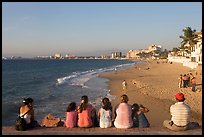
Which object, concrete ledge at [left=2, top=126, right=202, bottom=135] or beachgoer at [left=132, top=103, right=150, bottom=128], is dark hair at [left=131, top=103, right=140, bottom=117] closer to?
beachgoer at [left=132, top=103, right=150, bottom=128]

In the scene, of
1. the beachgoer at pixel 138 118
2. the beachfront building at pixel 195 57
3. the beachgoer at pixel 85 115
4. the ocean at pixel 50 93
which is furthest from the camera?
the beachfront building at pixel 195 57

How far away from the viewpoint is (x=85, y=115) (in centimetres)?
680

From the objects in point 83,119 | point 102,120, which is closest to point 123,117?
point 102,120

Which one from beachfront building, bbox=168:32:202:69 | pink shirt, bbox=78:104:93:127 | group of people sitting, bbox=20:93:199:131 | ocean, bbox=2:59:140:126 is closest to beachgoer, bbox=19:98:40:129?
group of people sitting, bbox=20:93:199:131

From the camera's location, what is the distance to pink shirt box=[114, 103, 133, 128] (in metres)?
6.50

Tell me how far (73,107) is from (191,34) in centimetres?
6228

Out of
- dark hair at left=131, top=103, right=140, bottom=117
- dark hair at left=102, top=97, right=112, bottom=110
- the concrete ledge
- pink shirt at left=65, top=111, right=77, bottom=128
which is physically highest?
dark hair at left=102, top=97, right=112, bottom=110

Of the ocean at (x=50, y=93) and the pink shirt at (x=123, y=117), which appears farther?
the ocean at (x=50, y=93)

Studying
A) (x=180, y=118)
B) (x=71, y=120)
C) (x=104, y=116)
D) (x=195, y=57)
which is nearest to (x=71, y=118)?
(x=71, y=120)

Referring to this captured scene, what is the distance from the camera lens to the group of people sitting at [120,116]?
638 cm

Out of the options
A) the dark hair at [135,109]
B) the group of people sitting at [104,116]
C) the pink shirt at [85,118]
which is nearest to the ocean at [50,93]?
the group of people sitting at [104,116]

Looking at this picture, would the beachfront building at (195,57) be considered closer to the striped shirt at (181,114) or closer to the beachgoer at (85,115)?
the striped shirt at (181,114)

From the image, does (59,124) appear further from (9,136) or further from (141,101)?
(141,101)

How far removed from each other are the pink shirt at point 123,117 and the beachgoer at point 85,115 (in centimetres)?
60
